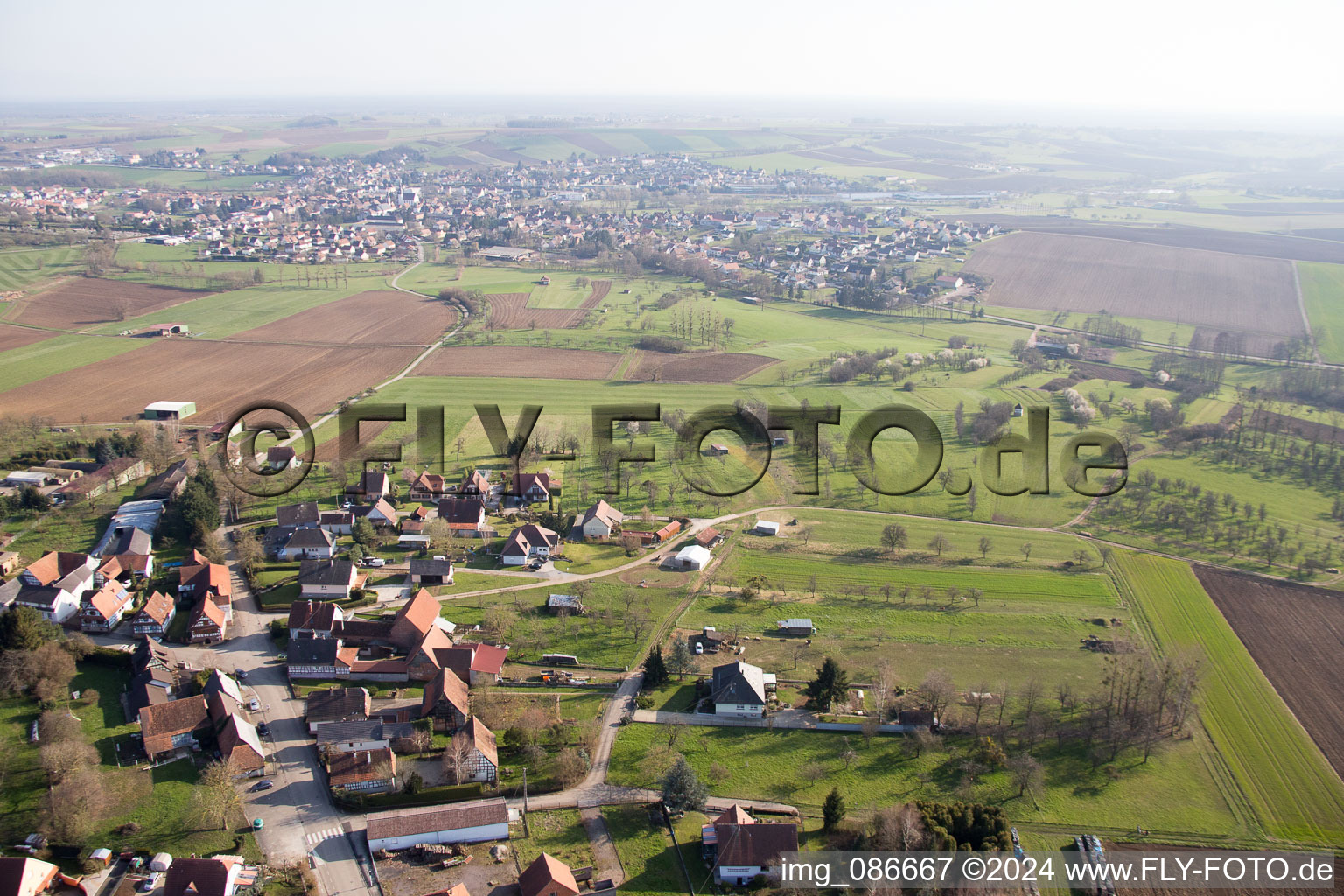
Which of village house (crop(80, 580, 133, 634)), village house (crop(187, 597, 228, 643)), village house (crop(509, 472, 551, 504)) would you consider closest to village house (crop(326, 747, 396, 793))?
village house (crop(187, 597, 228, 643))

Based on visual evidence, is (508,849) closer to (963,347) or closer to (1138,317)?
(963,347)

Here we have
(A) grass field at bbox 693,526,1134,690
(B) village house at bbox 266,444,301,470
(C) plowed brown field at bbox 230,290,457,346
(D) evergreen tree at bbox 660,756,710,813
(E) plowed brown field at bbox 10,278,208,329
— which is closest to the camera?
(D) evergreen tree at bbox 660,756,710,813

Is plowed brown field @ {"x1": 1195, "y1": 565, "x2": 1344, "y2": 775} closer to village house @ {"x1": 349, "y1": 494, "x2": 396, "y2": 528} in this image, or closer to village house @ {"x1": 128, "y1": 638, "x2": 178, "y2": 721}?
village house @ {"x1": 349, "y1": 494, "x2": 396, "y2": 528}

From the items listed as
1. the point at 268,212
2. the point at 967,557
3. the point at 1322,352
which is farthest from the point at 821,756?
the point at 268,212

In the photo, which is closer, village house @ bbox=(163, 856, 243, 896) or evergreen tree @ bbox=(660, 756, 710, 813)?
village house @ bbox=(163, 856, 243, 896)

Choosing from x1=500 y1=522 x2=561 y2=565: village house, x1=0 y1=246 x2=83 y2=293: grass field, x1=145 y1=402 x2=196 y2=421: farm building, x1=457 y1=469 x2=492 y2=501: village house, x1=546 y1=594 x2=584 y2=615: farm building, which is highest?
x1=0 y1=246 x2=83 y2=293: grass field

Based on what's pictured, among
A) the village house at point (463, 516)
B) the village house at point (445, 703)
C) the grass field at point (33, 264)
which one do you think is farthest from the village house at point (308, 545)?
the grass field at point (33, 264)

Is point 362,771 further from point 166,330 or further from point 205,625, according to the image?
point 166,330
